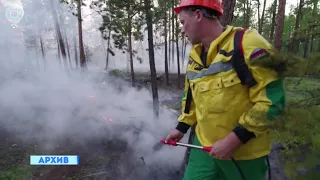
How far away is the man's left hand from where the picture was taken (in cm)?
149

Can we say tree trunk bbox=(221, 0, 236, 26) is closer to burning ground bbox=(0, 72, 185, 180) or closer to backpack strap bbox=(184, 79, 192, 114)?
backpack strap bbox=(184, 79, 192, 114)

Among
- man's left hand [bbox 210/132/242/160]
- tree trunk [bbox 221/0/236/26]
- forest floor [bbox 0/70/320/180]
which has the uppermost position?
tree trunk [bbox 221/0/236/26]

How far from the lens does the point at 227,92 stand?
5.09 ft

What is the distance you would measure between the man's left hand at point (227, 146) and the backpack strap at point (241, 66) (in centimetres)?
36

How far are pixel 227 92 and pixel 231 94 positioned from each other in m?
0.03

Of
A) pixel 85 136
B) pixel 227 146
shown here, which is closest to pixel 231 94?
pixel 227 146

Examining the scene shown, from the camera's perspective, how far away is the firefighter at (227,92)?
1.39m

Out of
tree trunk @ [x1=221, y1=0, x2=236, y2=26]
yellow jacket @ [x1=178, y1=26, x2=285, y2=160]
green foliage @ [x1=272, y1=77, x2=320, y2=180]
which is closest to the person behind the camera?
green foliage @ [x1=272, y1=77, x2=320, y2=180]

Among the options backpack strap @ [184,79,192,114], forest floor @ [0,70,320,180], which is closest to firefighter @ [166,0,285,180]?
backpack strap @ [184,79,192,114]

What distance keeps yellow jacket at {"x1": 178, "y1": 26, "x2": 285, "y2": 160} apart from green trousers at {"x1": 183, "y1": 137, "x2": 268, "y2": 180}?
11 centimetres

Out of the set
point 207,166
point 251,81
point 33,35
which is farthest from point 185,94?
point 33,35

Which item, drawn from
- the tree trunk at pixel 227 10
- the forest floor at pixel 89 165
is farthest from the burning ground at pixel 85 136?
the tree trunk at pixel 227 10

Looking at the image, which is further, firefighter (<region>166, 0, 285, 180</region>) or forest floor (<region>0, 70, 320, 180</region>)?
forest floor (<region>0, 70, 320, 180</region>)

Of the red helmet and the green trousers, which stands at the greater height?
the red helmet
